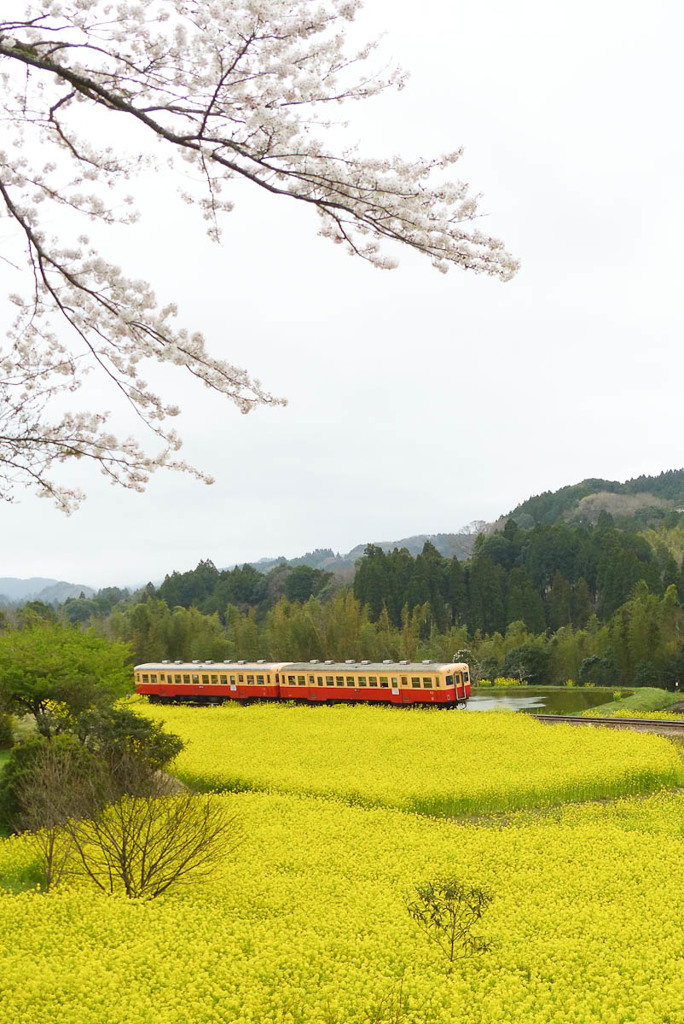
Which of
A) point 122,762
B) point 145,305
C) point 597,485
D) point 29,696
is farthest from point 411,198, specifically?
point 597,485

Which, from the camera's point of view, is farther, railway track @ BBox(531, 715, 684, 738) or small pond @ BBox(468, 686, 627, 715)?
small pond @ BBox(468, 686, 627, 715)

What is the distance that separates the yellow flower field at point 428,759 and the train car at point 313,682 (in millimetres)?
1096

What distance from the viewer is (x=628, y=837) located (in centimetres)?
1103

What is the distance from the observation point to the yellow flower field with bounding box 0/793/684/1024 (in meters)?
6.21

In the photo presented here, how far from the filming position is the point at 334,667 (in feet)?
80.2

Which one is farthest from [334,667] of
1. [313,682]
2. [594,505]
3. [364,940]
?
[594,505]

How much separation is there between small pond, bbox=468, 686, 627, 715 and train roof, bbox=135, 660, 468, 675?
2.81 metres

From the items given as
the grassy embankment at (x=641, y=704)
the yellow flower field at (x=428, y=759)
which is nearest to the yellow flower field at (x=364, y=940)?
the yellow flower field at (x=428, y=759)

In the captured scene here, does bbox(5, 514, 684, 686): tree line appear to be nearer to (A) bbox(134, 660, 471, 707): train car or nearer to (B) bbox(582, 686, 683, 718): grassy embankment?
(A) bbox(134, 660, 471, 707): train car

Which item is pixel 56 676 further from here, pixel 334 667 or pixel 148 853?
pixel 334 667

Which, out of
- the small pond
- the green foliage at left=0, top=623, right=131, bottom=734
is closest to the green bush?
the green foliage at left=0, top=623, right=131, bottom=734

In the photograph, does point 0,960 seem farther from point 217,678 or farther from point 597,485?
point 597,485

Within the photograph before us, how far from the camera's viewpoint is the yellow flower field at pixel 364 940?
621 centimetres

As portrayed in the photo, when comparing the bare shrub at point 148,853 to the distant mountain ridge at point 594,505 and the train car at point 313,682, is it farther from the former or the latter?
the distant mountain ridge at point 594,505
